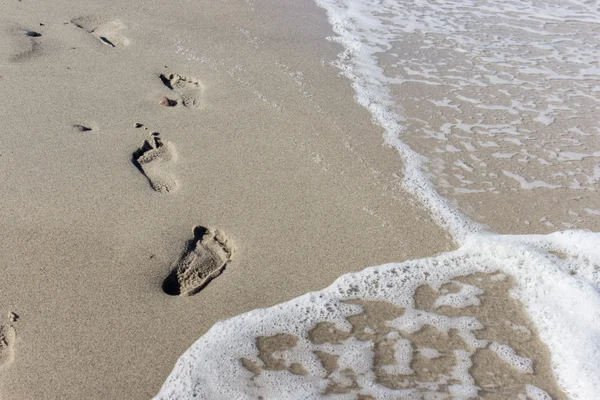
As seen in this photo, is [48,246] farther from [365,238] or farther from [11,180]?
[365,238]

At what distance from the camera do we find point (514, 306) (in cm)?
248

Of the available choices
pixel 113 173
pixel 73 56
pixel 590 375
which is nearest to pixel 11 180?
pixel 113 173

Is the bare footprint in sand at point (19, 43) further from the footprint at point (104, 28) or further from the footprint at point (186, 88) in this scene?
the footprint at point (186, 88)

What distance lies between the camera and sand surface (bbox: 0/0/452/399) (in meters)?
2.14

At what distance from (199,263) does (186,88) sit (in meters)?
1.85

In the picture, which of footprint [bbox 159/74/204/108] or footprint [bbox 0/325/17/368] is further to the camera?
footprint [bbox 159/74/204/108]

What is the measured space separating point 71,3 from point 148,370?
404 centimetres

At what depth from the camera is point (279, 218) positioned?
9.32 feet

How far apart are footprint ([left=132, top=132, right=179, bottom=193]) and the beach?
1 centimetres

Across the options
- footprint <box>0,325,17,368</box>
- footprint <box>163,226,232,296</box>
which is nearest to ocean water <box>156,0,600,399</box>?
footprint <box>163,226,232,296</box>

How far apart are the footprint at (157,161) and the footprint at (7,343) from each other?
1.04m

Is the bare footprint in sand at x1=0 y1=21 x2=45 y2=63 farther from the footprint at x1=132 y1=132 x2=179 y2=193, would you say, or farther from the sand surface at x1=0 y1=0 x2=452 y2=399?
the footprint at x1=132 y1=132 x2=179 y2=193

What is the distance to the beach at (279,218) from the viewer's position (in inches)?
83.4

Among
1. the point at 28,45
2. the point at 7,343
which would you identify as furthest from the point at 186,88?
the point at 7,343
